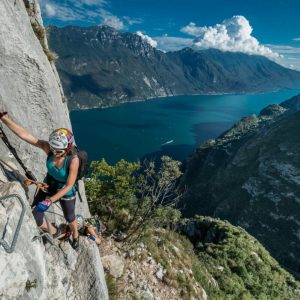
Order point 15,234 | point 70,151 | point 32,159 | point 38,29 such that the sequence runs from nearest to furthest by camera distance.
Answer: point 15,234 < point 70,151 < point 32,159 < point 38,29

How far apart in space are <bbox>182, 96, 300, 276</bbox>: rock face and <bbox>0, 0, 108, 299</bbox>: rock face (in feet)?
254

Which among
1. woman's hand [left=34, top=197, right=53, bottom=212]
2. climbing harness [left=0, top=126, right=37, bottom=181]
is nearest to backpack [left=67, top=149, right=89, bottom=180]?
woman's hand [left=34, top=197, right=53, bottom=212]

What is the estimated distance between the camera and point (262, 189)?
11856 centimetres

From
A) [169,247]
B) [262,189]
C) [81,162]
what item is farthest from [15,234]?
[262,189]

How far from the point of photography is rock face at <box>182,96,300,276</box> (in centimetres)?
9519

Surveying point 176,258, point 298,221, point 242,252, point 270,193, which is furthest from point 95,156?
point 176,258

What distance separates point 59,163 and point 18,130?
167cm

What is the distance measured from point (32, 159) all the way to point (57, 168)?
2.98m

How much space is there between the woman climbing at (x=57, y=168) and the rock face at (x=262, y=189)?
7955 centimetres

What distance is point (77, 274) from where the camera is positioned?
10836mm

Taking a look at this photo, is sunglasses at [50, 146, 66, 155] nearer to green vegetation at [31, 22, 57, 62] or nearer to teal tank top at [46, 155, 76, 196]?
teal tank top at [46, 155, 76, 196]

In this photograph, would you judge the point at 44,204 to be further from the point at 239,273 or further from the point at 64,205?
the point at 239,273

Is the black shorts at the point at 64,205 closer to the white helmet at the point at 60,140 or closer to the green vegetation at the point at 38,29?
the white helmet at the point at 60,140

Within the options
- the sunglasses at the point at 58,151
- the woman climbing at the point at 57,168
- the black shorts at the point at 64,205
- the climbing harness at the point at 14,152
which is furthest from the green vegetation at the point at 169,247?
the sunglasses at the point at 58,151
